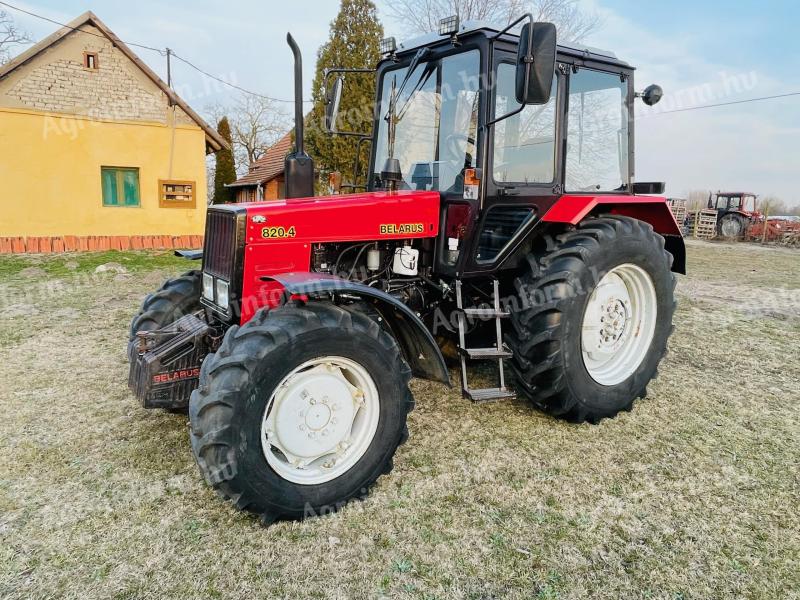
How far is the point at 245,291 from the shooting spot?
305cm

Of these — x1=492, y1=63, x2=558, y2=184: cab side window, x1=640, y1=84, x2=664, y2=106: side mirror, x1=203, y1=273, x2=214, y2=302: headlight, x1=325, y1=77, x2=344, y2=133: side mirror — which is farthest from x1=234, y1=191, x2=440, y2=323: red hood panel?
x1=640, y1=84, x2=664, y2=106: side mirror

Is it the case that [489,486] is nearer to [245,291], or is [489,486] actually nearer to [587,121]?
[245,291]

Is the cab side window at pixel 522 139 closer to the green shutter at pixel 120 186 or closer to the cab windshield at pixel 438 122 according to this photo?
the cab windshield at pixel 438 122

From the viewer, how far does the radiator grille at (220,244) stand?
9.95ft

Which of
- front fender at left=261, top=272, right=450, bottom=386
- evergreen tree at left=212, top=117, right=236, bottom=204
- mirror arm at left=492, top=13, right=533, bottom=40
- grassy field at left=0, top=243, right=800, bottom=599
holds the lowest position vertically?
grassy field at left=0, top=243, right=800, bottom=599

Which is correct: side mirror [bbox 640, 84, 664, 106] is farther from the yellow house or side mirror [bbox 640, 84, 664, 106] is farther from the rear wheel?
the rear wheel

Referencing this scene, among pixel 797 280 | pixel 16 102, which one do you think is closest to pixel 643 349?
pixel 797 280

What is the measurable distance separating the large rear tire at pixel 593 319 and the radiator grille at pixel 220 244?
1764mm

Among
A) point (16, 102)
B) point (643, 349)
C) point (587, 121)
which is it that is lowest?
point (643, 349)

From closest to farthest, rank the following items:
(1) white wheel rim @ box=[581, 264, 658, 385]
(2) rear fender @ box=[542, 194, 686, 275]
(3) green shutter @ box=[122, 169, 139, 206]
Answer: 1. (2) rear fender @ box=[542, 194, 686, 275]
2. (1) white wheel rim @ box=[581, 264, 658, 385]
3. (3) green shutter @ box=[122, 169, 139, 206]

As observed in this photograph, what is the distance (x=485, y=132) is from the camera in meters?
3.40

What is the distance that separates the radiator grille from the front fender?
26 centimetres

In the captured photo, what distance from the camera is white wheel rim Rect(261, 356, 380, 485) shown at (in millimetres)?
2646

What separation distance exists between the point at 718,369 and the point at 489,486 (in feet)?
10.2
